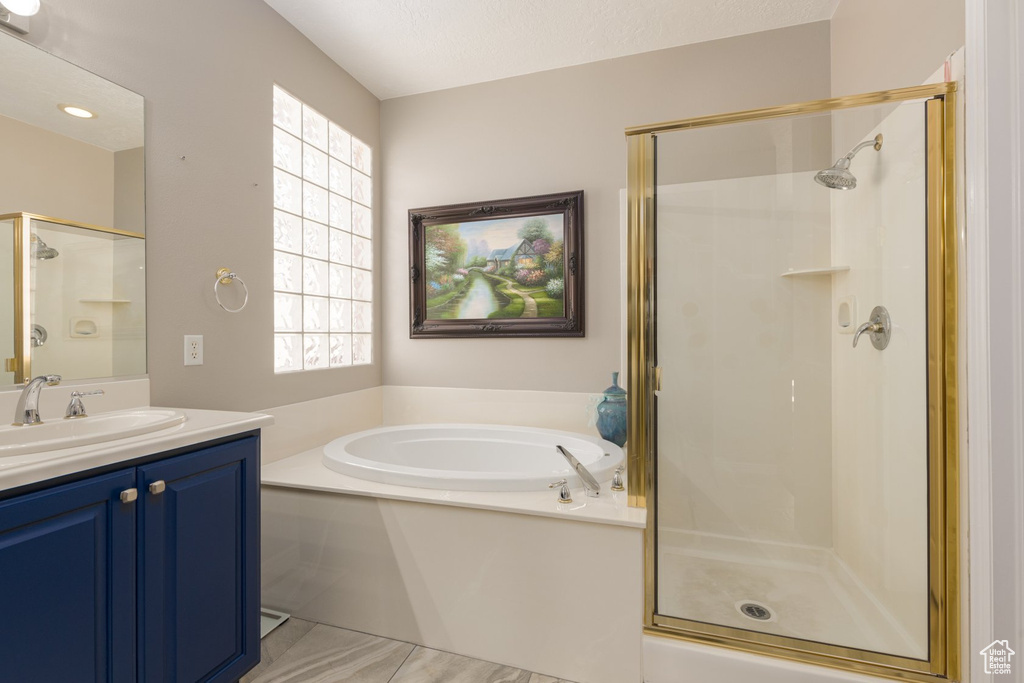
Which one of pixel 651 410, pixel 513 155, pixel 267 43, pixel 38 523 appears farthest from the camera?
pixel 513 155

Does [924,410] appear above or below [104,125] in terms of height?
below

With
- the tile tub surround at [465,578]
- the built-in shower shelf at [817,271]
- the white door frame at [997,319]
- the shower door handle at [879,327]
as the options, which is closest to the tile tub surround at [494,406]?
the tile tub surround at [465,578]

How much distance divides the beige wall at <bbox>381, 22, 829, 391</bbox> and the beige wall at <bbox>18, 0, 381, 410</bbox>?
0.74 m

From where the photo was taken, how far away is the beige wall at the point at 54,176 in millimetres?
1311

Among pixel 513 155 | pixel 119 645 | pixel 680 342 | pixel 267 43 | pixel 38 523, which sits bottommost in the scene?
pixel 119 645

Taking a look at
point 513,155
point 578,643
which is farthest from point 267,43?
point 578,643

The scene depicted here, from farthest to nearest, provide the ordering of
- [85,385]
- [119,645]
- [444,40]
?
[444,40] < [85,385] < [119,645]

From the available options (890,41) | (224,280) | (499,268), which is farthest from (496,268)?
(890,41)

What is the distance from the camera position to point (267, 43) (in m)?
2.21

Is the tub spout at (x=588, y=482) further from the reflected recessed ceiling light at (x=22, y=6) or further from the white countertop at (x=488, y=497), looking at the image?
the reflected recessed ceiling light at (x=22, y=6)

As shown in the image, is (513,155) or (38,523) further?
(513,155)

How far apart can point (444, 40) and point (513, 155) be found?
681 mm

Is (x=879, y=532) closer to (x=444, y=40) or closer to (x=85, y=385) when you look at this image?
(x=85, y=385)

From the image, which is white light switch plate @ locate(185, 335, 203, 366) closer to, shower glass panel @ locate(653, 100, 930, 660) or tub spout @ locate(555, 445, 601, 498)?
tub spout @ locate(555, 445, 601, 498)
